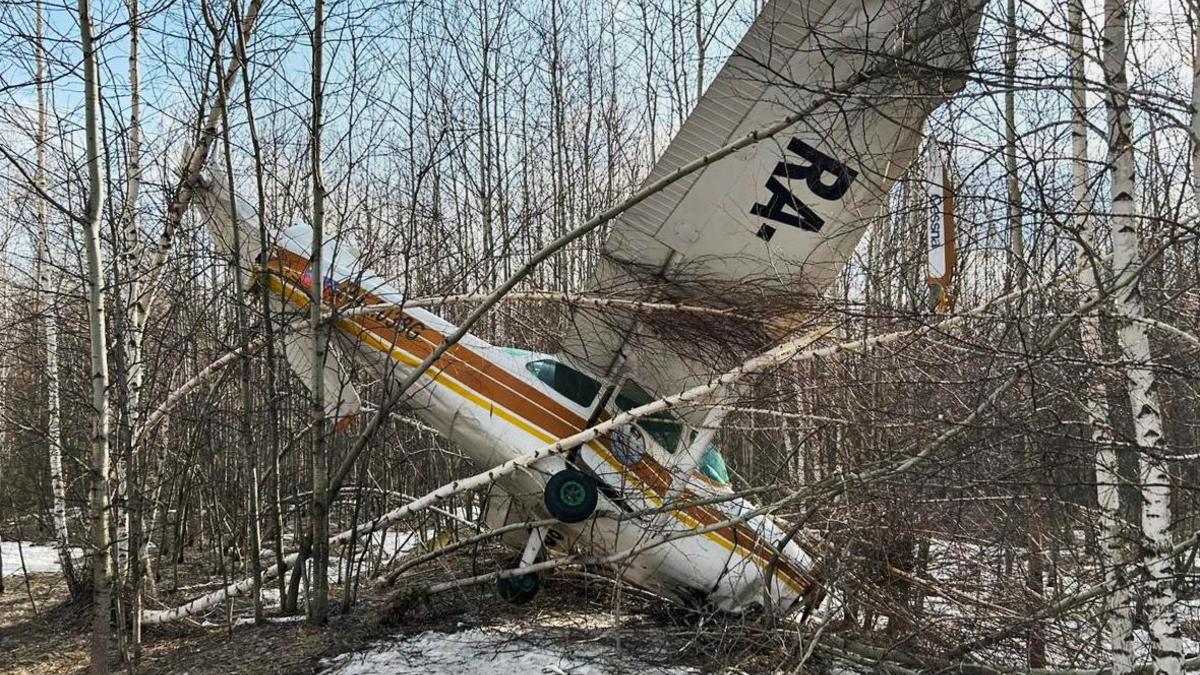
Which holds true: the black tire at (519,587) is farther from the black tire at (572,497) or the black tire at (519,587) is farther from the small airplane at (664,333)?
the black tire at (572,497)

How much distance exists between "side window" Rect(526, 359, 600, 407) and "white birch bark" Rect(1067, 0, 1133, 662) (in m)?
3.71

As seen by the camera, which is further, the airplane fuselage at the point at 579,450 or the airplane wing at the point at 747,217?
the airplane fuselage at the point at 579,450

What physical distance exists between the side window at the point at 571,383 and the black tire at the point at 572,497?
827 mm

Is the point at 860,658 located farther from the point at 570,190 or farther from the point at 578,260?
the point at 570,190

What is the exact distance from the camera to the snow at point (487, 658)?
573cm

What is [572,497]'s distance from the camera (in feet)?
21.5

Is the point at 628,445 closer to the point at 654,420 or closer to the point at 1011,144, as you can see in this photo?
the point at 654,420

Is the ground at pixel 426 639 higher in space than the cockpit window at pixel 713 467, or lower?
lower

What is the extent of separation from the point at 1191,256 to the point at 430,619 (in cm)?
618

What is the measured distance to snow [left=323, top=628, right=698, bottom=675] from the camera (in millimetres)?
5734

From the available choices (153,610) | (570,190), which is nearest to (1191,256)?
(153,610)

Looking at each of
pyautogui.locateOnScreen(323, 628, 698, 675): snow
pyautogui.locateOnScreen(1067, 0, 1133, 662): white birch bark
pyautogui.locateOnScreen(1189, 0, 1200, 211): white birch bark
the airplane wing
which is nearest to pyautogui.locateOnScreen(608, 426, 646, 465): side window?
the airplane wing

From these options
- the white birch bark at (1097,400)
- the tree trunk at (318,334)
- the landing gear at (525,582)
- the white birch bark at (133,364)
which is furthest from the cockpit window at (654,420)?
the white birch bark at (133,364)

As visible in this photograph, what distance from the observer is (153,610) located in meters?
7.66
